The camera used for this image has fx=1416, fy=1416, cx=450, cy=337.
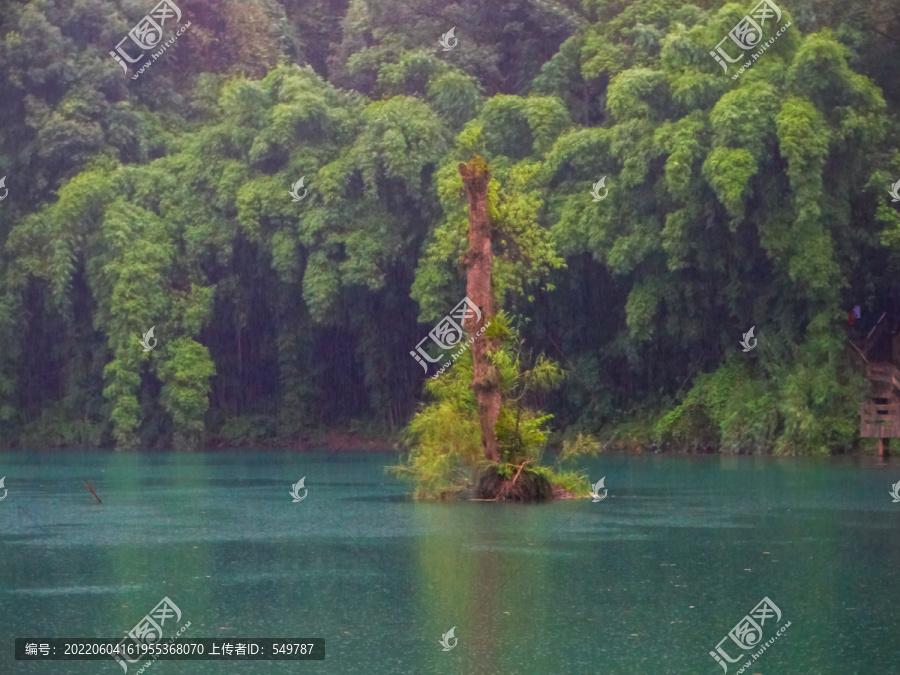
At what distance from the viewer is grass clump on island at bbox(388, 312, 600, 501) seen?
780 inches

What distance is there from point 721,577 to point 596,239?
1904 centimetres

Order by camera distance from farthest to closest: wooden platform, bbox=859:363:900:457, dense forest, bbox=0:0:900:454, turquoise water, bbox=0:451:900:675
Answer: dense forest, bbox=0:0:900:454 < wooden platform, bbox=859:363:900:457 < turquoise water, bbox=0:451:900:675

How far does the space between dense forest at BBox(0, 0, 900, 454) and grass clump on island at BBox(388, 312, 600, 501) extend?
6122mm

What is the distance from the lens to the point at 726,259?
30625 mm

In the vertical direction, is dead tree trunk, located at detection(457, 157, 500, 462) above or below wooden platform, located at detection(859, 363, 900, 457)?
above

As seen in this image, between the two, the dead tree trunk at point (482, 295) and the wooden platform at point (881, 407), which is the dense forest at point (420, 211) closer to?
the wooden platform at point (881, 407)

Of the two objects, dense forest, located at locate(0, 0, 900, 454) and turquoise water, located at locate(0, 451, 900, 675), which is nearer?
turquoise water, located at locate(0, 451, 900, 675)

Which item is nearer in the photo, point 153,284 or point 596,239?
point 596,239

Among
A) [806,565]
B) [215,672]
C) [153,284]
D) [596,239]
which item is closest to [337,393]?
[153,284]

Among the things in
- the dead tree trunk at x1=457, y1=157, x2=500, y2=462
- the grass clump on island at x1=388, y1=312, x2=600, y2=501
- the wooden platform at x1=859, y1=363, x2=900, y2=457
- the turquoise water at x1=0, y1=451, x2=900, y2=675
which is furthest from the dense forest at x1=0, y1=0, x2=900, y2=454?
the turquoise water at x1=0, y1=451, x2=900, y2=675

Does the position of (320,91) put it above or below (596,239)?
above

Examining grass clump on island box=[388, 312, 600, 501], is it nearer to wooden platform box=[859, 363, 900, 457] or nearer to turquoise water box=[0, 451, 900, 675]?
turquoise water box=[0, 451, 900, 675]

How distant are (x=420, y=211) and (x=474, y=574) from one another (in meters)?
22.4

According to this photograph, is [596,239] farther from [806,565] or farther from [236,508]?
[806,565]
